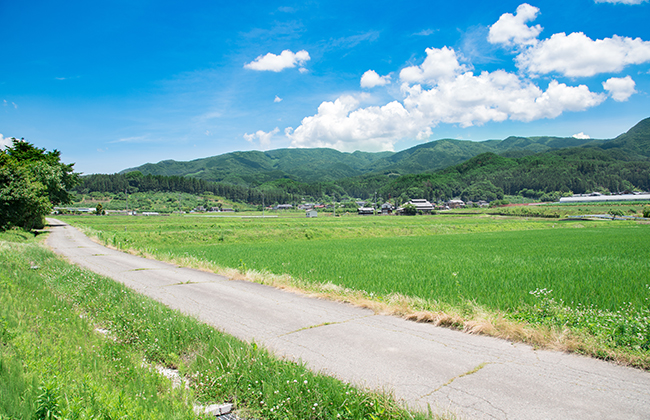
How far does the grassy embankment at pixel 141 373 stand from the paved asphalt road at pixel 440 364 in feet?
2.31

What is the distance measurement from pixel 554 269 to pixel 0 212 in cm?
4909

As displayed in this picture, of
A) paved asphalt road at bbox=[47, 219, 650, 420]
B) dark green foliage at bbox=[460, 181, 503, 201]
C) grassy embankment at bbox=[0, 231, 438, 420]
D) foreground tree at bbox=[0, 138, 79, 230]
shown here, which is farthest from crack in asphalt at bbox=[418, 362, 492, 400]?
dark green foliage at bbox=[460, 181, 503, 201]

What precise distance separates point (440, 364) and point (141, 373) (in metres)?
4.60

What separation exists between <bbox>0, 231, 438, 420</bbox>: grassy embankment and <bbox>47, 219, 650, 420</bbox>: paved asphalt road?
27.7 inches

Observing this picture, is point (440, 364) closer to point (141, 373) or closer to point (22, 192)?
point (141, 373)

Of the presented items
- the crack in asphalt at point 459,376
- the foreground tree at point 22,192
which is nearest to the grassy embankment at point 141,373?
the crack in asphalt at point 459,376

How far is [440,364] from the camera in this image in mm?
5215

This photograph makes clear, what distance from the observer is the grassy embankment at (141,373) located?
3725mm

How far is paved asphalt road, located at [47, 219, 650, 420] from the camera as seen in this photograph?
4.00m

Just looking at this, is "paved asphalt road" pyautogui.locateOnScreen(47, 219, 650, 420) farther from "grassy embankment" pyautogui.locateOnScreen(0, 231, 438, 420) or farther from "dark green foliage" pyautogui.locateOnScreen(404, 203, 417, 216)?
"dark green foliage" pyautogui.locateOnScreen(404, 203, 417, 216)

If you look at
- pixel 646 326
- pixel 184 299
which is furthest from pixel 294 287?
pixel 646 326

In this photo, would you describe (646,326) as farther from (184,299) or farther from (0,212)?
(0,212)

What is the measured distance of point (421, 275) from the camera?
1245 centimetres

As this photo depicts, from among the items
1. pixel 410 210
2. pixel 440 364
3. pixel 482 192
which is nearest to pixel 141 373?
pixel 440 364
